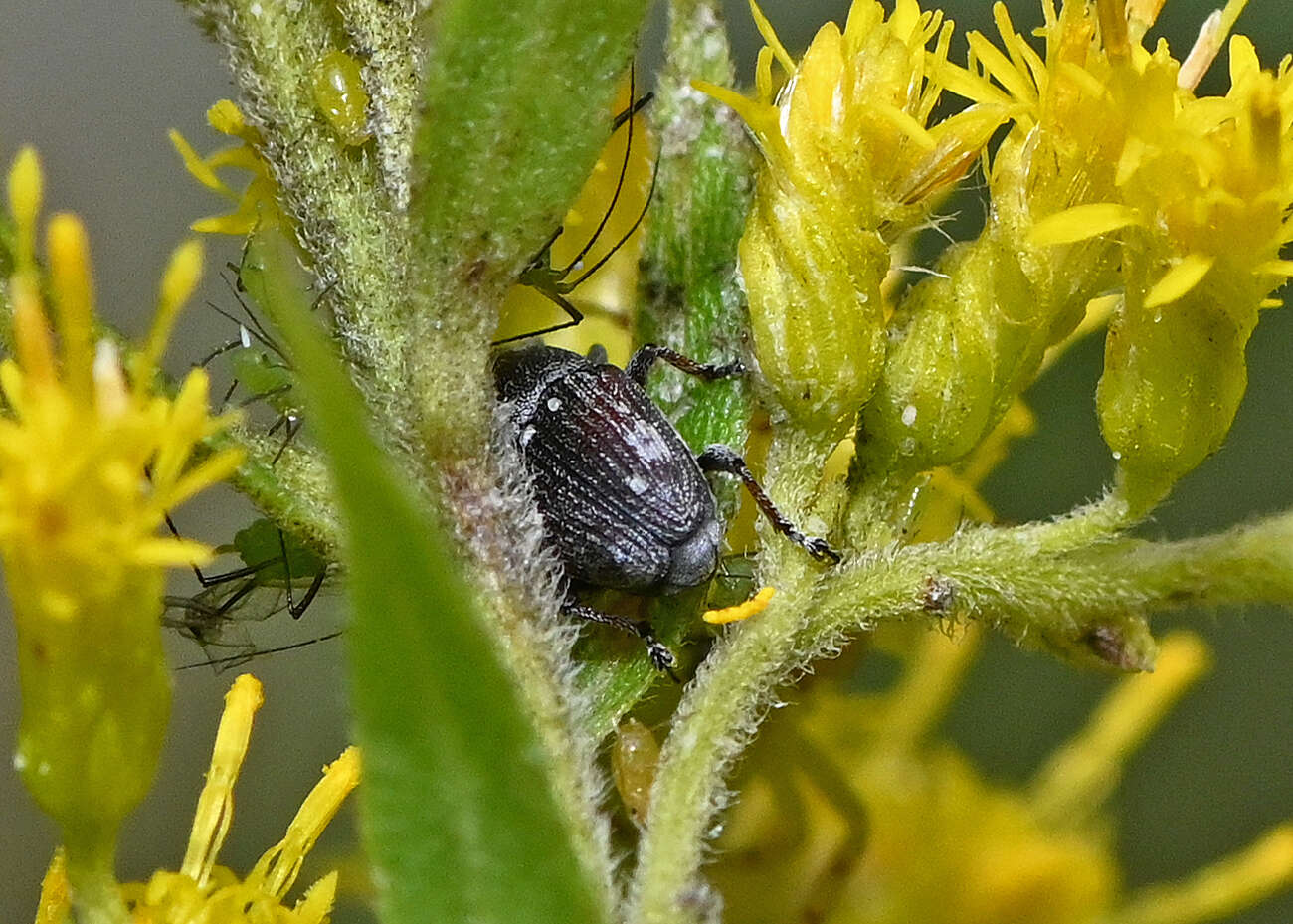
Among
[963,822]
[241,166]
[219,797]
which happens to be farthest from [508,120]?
[963,822]

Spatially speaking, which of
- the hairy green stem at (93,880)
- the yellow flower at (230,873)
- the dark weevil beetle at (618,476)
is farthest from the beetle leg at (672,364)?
the hairy green stem at (93,880)

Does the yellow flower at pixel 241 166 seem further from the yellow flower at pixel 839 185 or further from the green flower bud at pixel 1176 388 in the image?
the green flower bud at pixel 1176 388

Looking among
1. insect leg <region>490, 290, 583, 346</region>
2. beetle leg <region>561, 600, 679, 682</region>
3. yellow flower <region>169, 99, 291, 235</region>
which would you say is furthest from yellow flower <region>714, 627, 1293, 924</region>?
yellow flower <region>169, 99, 291, 235</region>

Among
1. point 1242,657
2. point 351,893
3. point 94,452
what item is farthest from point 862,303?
point 1242,657

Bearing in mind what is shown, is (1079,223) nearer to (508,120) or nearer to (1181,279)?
(1181,279)

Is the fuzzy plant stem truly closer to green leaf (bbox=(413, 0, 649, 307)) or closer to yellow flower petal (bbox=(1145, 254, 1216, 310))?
yellow flower petal (bbox=(1145, 254, 1216, 310))

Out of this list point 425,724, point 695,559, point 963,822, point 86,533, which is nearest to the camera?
point 425,724
